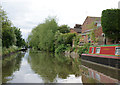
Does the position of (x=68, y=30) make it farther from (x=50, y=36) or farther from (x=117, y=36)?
(x=117, y=36)

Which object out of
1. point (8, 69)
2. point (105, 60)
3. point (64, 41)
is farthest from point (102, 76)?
point (64, 41)

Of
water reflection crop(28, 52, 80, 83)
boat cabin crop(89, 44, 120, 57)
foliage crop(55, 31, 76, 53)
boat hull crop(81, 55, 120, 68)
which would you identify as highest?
foliage crop(55, 31, 76, 53)

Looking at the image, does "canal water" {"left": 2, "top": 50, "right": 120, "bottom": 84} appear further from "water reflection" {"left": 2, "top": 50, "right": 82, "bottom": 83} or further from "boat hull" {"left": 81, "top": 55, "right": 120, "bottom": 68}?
"boat hull" {"left": 81, "top": 55, "right": 120, "bottom": 68}

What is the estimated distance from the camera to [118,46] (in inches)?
465

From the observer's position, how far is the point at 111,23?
62.9 ft

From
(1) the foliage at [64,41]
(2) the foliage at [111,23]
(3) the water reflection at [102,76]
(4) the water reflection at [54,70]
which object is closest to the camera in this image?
(3) the water reflection at [102,76]

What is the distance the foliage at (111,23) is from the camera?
1908 cm

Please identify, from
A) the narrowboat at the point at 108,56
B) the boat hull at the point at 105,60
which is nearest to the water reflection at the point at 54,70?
the boat hull at the point at 105,60

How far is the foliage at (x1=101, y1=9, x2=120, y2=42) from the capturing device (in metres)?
19.1

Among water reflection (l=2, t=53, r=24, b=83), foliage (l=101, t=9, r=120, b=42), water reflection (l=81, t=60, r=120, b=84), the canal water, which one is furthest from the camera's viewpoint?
foliage (l=101, t=9, r=120, b=42)

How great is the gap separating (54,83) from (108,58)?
657cm

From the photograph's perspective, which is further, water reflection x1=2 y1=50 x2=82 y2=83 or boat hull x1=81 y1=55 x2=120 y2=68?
boat hull x1=81 y1=55 x2=120 y2=68

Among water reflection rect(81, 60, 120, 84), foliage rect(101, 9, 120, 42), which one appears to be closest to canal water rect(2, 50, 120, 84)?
water reflection rect(81, 60, 120, 84)

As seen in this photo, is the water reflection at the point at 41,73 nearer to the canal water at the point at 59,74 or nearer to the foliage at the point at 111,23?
the canal water at the point at 59,74
